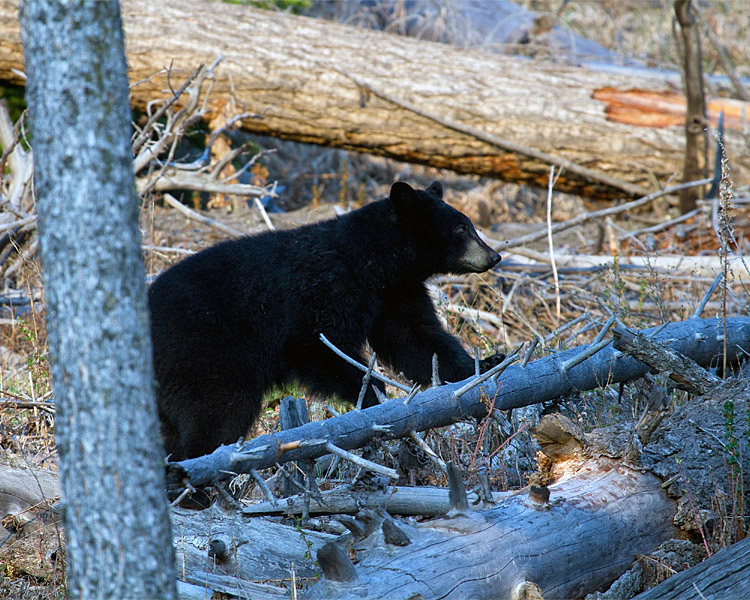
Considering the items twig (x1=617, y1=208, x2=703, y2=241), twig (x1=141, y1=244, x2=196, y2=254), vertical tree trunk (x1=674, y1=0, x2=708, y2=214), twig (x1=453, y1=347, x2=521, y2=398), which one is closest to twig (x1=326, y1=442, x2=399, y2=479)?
twig (x1=453, y1=347, x2=521, y2=398)

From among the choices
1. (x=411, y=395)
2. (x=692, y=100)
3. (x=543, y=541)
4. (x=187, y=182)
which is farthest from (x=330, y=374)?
(x=692, y=100)

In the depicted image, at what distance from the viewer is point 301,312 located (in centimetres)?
439

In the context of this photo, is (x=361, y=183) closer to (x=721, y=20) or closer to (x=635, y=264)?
(x=635, y=264)

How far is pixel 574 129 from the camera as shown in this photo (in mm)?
8562

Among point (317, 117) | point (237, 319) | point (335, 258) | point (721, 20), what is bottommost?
point (237, 319)

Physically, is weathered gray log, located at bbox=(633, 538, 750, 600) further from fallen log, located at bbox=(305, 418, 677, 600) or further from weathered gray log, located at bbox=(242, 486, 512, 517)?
weathered gray log, located at bbox=(242, 486, 512, 517)

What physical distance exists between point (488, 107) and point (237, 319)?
5252mm

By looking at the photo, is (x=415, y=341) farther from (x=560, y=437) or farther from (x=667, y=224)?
(x=667, y=224)

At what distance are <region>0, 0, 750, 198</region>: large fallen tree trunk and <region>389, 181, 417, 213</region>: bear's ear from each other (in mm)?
3947

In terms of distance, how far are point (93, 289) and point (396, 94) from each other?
7.24 metres

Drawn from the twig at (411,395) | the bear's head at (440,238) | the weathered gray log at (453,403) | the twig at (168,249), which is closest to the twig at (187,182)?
the twig at (168,249)

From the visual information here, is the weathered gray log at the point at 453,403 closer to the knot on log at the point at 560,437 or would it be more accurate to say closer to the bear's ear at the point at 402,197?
the knot on log at the point at 560,437

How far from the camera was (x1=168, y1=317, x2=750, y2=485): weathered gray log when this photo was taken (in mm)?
2701

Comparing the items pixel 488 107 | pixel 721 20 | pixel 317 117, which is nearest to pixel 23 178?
pixel 317 117
